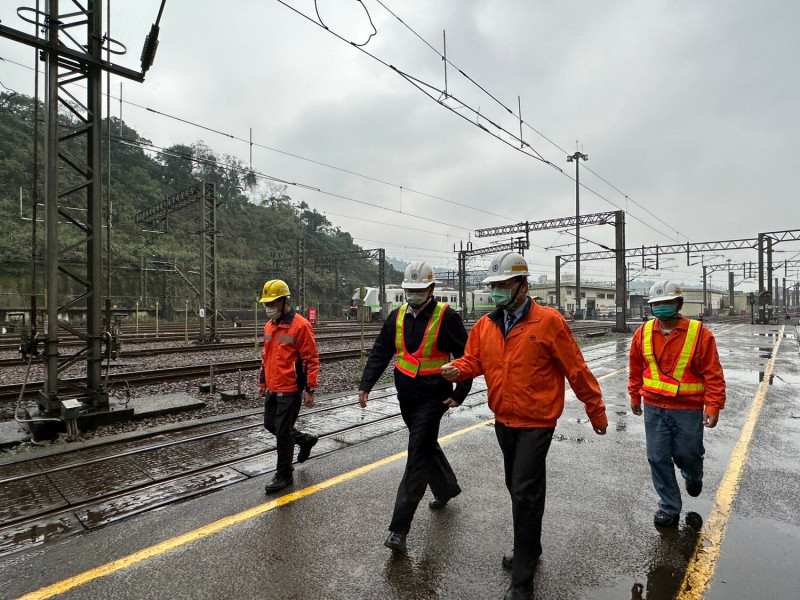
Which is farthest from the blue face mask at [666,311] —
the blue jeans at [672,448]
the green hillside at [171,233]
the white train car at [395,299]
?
the white train car at [395,299]

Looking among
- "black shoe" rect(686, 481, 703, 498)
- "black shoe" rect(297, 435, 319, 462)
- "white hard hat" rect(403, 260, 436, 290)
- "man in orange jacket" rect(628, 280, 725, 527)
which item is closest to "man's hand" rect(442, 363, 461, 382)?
"white hard hat" rect(403, 260, 436, 290)

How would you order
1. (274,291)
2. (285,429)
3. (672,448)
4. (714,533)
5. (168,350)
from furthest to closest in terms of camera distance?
(168,350) < (274,291) < (285,429) < (672,448) < (714,533)

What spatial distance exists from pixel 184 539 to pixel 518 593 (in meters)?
2.34

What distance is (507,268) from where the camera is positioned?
10.00ft

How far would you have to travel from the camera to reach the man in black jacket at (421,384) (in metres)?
3.29

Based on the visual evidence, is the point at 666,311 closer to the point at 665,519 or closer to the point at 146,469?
the point at 665,519

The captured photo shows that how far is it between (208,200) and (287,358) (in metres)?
18.1

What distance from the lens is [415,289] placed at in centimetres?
353

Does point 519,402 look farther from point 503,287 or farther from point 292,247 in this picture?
point 292,247

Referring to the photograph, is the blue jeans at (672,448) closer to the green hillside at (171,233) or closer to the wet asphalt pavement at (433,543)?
the wet asphalt pavement at (433,543)

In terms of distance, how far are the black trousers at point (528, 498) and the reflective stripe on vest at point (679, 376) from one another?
1360 mm

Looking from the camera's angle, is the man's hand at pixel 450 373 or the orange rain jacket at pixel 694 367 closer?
the man's hand at pixel 450 373

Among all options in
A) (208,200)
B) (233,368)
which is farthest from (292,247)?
(233,368)

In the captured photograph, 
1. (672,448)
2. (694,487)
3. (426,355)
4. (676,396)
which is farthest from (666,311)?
(426,355)
